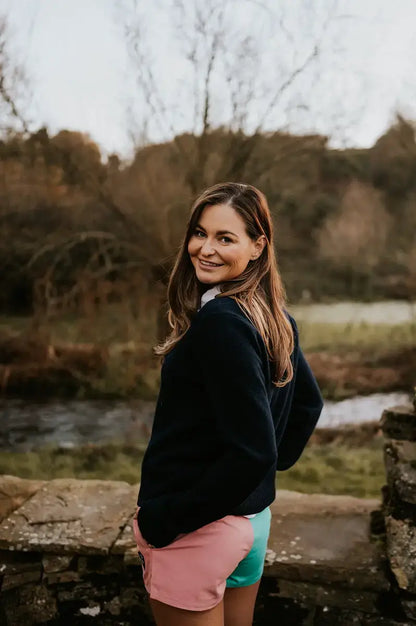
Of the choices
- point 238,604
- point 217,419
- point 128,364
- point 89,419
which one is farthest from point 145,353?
point 217,419

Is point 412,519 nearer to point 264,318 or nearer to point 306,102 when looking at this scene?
point 264,318

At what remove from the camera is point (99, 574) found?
8.17ft

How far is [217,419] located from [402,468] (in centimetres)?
128

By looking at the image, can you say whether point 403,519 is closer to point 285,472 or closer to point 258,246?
point 258,246

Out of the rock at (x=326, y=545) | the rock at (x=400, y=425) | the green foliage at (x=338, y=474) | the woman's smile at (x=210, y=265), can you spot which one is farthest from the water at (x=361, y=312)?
the woman's smile at (x=210, y=265)

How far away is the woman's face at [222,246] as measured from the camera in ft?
4.80

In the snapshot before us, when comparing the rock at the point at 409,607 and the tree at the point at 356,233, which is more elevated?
the tree at the point at 356,233

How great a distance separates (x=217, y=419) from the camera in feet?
4.15

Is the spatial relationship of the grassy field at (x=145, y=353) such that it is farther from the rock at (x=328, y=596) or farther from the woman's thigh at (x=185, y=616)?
the woman's thigh at (x=185, y=616)

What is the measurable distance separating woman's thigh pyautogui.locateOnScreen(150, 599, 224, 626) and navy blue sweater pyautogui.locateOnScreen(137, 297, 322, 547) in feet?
0.52

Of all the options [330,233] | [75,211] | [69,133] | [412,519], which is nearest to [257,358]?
[412,519]

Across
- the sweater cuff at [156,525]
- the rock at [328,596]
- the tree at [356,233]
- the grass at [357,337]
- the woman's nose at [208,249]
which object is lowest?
the grass at [357,337]

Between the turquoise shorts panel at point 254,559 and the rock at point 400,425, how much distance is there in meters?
1.26

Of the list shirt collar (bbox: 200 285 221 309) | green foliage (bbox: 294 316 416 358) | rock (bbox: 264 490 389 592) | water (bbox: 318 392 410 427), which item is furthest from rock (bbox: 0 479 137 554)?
green foliage (bbox: 294 316 416 358)
